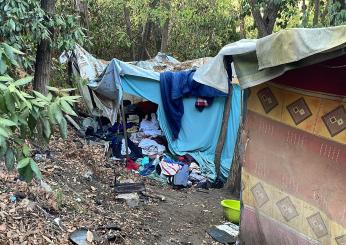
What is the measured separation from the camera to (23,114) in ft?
6.36

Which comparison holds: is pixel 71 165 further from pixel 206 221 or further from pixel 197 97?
pixel 197 97

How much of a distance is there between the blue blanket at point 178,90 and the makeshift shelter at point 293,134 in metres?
3.57

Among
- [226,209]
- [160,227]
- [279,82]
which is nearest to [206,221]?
[226,209]

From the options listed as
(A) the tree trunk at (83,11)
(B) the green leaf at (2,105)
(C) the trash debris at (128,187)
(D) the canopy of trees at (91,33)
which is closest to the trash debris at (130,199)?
(C) the trash debris at (128,187)

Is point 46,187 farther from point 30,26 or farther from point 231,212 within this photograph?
point 231,212

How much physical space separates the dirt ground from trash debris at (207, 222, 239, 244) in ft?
0.30

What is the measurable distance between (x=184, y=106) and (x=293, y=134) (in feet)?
14.9

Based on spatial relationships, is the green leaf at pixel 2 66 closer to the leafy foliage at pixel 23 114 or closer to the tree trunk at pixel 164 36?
the leafy foliage at pixel 23 114

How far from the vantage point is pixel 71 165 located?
20.0ft

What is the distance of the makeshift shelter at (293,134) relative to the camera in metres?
3.04

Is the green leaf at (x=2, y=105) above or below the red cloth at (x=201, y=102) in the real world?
above

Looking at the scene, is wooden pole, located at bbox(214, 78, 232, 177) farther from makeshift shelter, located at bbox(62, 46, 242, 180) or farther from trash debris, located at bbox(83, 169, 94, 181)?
trash debris, located at bbox(83, 169, 94, 181)

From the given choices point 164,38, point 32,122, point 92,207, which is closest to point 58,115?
point 32,122

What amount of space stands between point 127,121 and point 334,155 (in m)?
5.95
